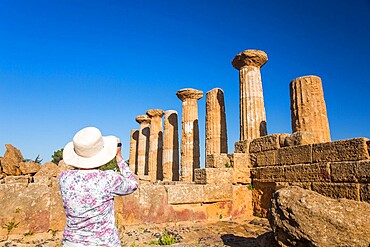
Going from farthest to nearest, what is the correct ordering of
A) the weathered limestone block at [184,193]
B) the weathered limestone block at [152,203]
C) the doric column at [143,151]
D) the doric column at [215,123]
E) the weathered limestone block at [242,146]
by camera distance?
the doric column at [143,151], the doric column at [215,123], the weathered limestone block at [242,146], the weathered limestone block at [184,193], the weathered limestone block at [152,203]

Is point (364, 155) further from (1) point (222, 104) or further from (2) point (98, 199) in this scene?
(1) point (222, 104)

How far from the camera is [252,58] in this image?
12.1 meters

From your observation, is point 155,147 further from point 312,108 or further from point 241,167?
point 312,108

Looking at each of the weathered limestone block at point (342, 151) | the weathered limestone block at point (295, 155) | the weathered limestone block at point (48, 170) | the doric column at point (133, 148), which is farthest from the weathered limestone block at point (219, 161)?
the doric column at point (133, 148)

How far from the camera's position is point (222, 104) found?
14.8 metres

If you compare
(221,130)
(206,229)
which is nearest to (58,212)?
(206,229)

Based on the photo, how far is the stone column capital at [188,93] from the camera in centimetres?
1773

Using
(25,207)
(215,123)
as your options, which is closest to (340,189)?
(25,207)

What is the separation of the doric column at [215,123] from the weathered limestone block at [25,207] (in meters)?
9.94

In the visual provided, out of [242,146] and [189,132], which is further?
[189,132]

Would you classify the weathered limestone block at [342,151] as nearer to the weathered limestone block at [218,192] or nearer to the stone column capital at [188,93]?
the weathered limestone block at [218,192]

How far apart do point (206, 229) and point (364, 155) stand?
3.56 metres

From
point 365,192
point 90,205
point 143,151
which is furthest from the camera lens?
point 143,151

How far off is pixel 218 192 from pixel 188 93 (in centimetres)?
1067
